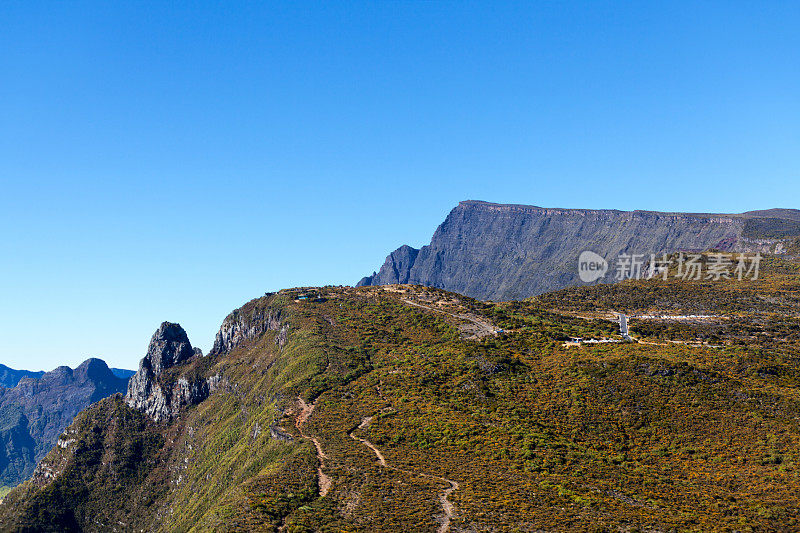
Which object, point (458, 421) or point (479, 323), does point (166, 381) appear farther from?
point (458, 421)

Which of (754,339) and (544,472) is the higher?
(754,339)

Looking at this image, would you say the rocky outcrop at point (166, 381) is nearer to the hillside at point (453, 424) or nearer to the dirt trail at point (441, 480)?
the hillside at point (453, 424)

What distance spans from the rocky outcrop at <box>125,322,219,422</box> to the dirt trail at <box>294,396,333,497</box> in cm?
7560

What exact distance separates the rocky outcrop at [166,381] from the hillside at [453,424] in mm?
1010

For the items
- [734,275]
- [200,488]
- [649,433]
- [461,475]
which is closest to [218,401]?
[200,488]

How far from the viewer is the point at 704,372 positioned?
273ft

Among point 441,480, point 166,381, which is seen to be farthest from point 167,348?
point 441,480

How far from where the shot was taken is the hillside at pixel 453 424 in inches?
2080

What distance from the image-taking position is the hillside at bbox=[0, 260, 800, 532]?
173 feet

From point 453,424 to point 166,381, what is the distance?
421 ft

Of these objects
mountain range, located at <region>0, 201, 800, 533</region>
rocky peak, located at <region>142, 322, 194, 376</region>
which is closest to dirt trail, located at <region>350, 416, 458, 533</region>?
mountain range, located at <region>0, 201, 800, 533</region>

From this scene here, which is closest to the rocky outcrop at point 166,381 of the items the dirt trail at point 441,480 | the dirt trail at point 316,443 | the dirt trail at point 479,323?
the dirt trail at point 479,323

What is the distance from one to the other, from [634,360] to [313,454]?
2128 inches

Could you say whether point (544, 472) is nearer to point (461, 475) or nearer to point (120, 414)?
point (461, 475)
